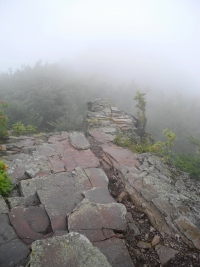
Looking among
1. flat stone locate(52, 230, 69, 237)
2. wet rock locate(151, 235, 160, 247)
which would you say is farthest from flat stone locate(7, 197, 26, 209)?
wet rock locate(151, 235, 160, 247)

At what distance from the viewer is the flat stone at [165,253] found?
233cm

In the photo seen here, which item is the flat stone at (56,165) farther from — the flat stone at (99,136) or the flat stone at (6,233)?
the flat stone at (99,136)

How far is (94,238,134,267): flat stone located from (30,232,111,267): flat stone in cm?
40

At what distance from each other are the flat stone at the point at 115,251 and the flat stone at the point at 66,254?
0.40m

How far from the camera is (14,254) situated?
7.15ft

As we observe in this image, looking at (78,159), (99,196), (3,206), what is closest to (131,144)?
(78,159)

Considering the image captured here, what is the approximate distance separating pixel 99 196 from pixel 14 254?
1.57 metres

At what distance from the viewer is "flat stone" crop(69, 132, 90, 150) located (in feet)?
17.7

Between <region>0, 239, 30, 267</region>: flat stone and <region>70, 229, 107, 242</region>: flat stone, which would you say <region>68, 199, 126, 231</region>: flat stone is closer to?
<region>70, 229, 107, 242</region>: flat stone

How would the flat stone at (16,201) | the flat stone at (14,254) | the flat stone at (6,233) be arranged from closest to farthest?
the flat stone at (14,254)
the flat stone at (6,233)
the flat stone at (16,201)

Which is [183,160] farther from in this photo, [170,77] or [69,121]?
[170,77]

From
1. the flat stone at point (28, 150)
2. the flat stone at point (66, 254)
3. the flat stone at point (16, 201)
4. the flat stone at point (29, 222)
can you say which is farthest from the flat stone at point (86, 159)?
the flat stone at point (66, 254)

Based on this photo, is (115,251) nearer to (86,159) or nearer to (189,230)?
(189,230)

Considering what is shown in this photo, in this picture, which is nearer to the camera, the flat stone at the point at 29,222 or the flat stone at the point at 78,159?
the flat stone at the point at 29,222
